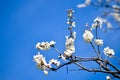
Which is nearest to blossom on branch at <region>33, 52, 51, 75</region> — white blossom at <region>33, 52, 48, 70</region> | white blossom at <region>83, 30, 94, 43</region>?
white blossom at <region>33, 52, 48, 70</region>

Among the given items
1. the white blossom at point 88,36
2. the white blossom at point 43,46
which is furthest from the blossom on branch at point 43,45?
the white blossom at point 88,36

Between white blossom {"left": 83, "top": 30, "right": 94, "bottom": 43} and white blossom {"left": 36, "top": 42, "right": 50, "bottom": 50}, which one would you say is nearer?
white blossom {"left": 83, "top": 30, "right": 94, "bottom": 43}

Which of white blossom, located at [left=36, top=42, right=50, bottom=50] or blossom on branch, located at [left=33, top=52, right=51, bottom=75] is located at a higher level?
white blossom, located at [left=36, top=42, right=50, bottom=50]

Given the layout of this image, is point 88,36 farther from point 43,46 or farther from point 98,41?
point 43,46

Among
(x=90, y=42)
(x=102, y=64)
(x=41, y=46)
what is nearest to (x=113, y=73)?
(x=102, y=64)

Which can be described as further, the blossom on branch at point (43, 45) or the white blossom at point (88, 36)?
the blossom on branch at point (43, 45)

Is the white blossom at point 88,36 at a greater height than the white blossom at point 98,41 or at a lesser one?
greater

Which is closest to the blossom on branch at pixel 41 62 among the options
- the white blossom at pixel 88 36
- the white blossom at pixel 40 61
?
the white blossom at pixel 40 61

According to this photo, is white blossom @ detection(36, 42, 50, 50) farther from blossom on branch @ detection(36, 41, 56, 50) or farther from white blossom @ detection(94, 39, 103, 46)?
white blossom @ detection(94, 39, 103, 46)

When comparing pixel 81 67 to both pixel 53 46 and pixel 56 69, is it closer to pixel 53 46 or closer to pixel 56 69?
pixel 56 69

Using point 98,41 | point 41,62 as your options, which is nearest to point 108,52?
point 98,41

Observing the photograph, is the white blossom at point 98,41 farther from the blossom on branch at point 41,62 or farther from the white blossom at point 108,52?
the blossom on branch at point 41,62

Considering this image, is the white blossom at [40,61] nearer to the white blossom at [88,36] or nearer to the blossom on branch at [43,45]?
the blossom on branch at [43,45]
